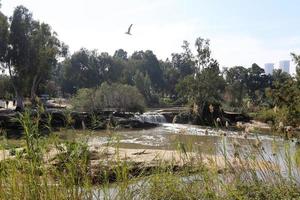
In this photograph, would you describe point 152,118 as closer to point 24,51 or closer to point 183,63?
point 24,51

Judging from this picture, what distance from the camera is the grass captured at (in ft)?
10.5

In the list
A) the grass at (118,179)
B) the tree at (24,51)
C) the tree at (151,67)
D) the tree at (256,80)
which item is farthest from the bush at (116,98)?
the tree at (151,67)

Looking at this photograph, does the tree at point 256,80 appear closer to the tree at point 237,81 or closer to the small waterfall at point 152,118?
the tree at point 237,81

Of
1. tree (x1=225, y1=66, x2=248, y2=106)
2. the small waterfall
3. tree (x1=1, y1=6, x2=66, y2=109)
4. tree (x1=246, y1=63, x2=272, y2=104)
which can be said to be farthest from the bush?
tree (x1=246, y1=63, x2=272, y2=104)

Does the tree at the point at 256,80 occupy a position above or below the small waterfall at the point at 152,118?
above

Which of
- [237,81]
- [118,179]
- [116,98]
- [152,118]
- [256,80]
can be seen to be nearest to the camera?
[118,179]

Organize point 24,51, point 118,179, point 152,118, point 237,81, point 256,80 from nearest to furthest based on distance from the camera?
point 118,179 < point 152,118 < point 24,51 < point 237,81 < point 256,80

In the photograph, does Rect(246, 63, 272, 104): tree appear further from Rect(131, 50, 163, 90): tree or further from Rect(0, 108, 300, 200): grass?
Rect(0, 108, 300, 200): grass

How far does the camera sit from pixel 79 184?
3461 millimetres

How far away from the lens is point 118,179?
341cm

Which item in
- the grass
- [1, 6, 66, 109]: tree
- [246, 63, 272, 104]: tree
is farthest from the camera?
[246, 63, 272, 104]: tree

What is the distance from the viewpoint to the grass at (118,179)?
3213mm

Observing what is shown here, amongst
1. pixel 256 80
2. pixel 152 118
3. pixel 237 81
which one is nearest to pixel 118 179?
pixel 152 118

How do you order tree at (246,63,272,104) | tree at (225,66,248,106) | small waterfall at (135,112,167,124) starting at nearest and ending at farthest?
small waterfall at (135,112,167,124) → tree at (225,66,248,106) → tree at (246,63,272,104)
